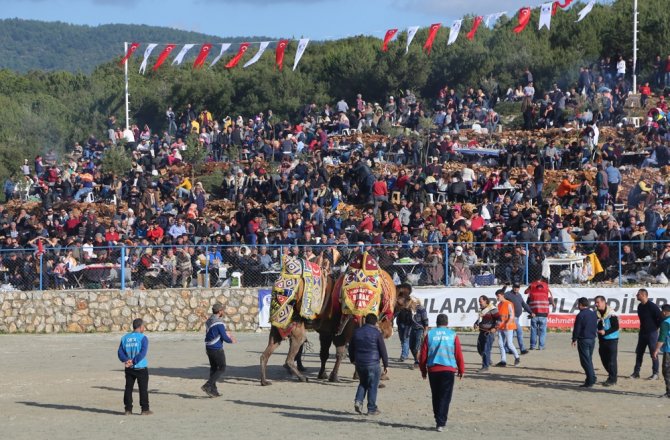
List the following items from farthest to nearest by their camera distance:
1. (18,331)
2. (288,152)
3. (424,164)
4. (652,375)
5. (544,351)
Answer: (288,152) < (424,164) < (18,331) < (544,351) < (652,375)

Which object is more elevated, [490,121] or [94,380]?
[490,121]

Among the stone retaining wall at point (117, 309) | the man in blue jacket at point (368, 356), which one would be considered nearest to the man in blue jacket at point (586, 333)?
the man in blue jacket at point (368, 356)

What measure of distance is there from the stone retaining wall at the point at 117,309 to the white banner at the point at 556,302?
14.0 ft

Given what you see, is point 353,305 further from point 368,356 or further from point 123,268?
point 123,268

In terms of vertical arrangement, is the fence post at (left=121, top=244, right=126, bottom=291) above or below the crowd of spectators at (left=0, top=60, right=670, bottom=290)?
below

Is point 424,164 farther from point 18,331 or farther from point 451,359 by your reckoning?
point 451,359

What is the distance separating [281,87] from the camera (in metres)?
57.3

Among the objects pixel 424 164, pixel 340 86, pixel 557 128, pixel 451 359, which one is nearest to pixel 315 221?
pixel 424 164

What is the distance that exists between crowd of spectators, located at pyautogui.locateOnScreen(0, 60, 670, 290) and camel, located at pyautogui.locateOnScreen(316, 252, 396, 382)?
5.35 metres

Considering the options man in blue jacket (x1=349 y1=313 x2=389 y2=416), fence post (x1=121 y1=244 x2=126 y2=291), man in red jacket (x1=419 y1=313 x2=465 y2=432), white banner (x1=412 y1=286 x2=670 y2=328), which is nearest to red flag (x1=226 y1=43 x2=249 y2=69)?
fence post (x1=121 y1=244 x2=126 y2=291)

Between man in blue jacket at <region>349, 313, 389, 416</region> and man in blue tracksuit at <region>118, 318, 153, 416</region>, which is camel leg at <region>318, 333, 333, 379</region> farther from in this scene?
man in blue tracksuit at <region>118, 318, 153, 416</region>

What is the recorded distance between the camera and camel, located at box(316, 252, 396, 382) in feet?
59.4

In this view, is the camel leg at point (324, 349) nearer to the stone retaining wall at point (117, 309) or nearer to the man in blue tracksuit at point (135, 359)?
the man in blue tracksuit at point (135, 359)

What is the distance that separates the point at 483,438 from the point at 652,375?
5.81m
